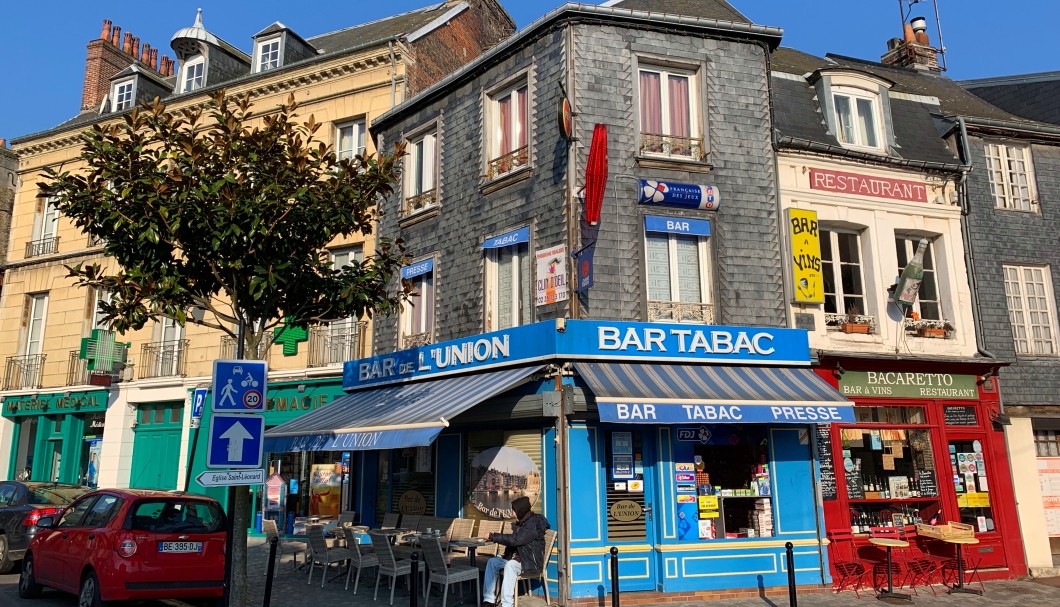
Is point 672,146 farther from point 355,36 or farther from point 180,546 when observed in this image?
point 355,36

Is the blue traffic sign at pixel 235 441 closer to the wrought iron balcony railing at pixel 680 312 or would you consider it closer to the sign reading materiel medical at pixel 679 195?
the wrought iron balcony railing at pixel 680 312

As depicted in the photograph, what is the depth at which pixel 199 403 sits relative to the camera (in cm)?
1952

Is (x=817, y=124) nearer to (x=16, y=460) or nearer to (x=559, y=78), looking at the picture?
(x=559, y=78)

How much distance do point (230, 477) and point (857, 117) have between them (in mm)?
12638

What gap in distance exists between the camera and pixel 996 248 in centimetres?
1467

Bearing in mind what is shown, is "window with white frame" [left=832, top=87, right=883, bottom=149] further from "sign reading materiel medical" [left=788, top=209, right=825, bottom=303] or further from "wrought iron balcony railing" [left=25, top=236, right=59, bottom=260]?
"wrought iron balcony railing" [left=25, top=236, right=59, bottom=260]

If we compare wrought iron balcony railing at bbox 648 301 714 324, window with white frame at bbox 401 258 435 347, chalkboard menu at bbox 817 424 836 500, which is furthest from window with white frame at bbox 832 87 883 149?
window with white frame at bbox 401 258 435 347

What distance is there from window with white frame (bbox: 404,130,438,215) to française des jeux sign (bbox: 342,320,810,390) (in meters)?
3.85

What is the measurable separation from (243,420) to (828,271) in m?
10.2

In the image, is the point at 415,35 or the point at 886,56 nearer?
the point at 415,35

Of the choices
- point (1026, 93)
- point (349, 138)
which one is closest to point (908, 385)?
point (1026, 93)

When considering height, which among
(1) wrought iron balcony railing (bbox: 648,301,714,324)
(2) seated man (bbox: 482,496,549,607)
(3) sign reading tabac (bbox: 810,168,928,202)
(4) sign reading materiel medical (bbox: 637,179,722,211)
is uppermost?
(3) sign reading tabac (bbox: 810,168,928,202)

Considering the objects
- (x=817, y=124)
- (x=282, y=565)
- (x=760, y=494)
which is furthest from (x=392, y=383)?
(x=817, y=124)

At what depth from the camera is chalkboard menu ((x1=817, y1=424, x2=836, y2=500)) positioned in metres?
12.4
